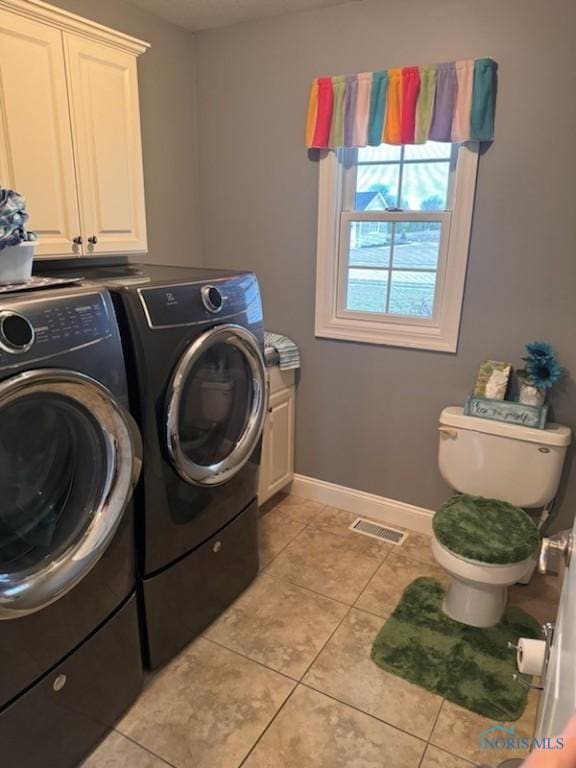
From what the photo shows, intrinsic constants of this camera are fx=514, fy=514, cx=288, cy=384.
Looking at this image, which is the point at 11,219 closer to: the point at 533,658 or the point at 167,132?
the point at 167,132

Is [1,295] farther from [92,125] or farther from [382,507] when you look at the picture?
[382,507]

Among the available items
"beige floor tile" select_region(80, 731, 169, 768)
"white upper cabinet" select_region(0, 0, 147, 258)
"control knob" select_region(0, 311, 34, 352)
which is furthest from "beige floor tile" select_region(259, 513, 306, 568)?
"control knob" select_region(0, 311, 34, 352)

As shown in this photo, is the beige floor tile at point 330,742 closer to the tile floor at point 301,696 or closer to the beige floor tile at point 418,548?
the tile floor at point 301,696

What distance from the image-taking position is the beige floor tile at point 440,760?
1459mm

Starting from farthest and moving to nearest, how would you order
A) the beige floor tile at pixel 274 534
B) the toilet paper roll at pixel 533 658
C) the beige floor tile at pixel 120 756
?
the beige floor tile at pixel 274 534 → the beige floor tile at pixel 120 756 → the toilet paper roll at pixel 533 658

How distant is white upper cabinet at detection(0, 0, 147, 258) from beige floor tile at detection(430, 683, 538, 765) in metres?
1.99

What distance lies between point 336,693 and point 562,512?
4.05 feet

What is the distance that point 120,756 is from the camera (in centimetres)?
147

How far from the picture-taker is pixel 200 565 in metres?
1.82

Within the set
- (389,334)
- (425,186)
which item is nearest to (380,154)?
(425,186)

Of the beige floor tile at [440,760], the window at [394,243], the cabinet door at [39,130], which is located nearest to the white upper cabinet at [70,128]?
the cabinet door at [39,130]

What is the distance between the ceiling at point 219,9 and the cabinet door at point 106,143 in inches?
20.0

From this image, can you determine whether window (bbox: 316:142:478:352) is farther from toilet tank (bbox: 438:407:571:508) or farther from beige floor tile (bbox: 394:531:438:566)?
beige floor tile (bbox: 394:531:438:566)

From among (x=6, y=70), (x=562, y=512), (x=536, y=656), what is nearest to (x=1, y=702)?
(x=536, y=656)
